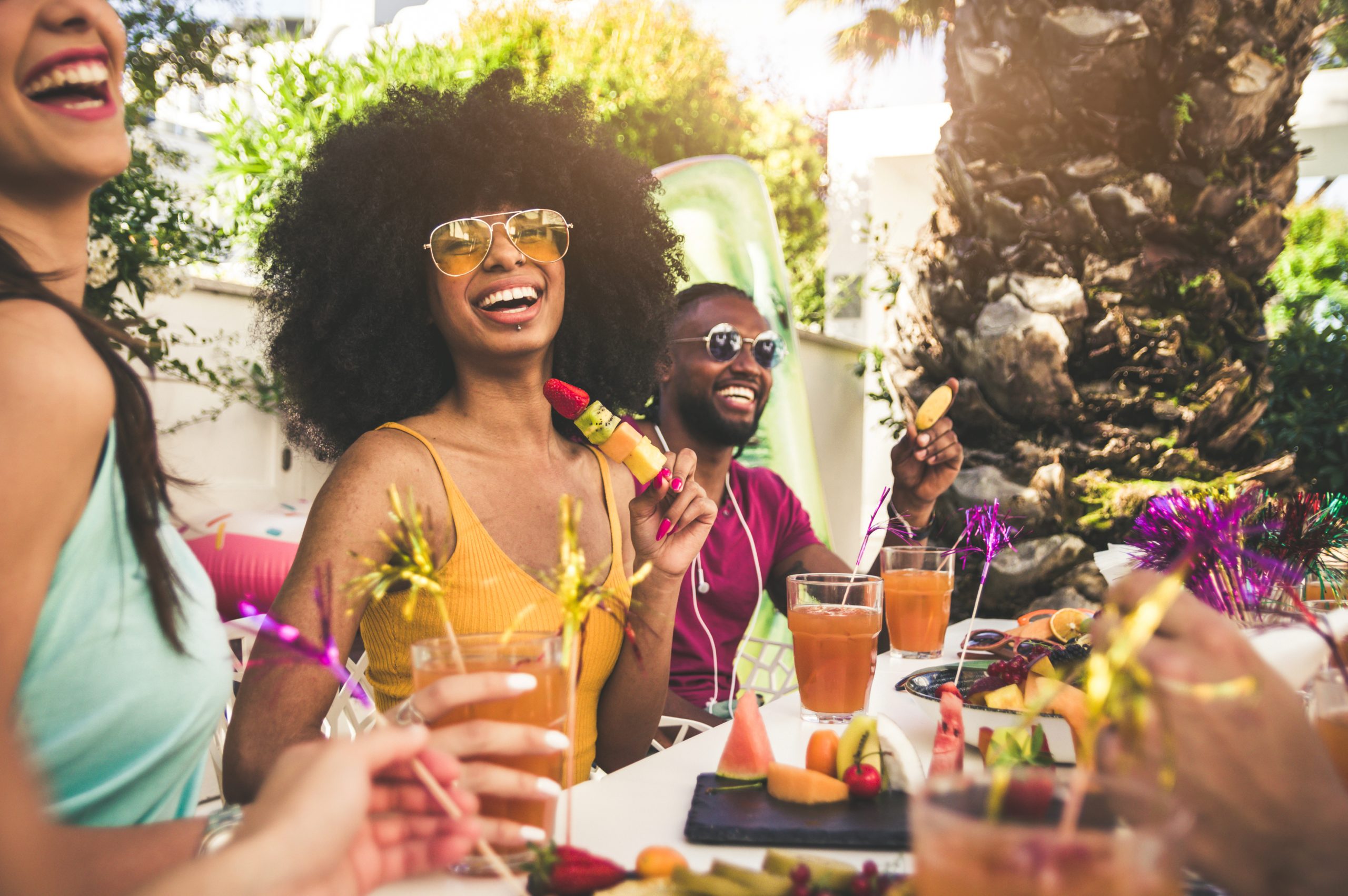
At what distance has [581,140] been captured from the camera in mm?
2797

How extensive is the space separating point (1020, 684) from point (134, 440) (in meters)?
1.36

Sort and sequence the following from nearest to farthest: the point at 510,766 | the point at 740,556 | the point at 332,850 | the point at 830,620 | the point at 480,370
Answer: the point at 332,850
the point at 510,766
the point at 830,620
the point at 480,370
the point at 740,556

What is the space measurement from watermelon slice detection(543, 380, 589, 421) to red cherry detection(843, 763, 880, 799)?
94cm

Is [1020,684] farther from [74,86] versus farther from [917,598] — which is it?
[74,86]

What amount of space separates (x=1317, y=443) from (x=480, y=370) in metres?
6.41

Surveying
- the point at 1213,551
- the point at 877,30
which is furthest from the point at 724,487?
the point at 877,30

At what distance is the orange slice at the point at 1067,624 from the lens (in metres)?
2.15

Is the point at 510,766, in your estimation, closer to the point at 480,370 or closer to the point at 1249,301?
the point at 480,370

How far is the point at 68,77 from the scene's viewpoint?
1.20 m

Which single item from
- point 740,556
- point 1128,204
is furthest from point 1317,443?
point 740,556

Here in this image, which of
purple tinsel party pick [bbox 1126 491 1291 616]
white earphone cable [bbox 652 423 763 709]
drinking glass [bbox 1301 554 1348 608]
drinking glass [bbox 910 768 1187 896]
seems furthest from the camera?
white earphone cable [bbox 652 423 763 709]

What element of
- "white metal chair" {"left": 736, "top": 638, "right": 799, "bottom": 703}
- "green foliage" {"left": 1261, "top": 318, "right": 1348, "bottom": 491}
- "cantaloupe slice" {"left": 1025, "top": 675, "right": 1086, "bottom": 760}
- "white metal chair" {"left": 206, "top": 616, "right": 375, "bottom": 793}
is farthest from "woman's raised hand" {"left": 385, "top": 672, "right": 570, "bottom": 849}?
"green foliage" {"left": 1261, "top": 318, "right": 1348, "bottom": 491}

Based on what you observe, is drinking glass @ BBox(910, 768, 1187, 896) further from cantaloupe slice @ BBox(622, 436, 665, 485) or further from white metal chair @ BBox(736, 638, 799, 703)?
white metal chair @ BBox(736, 638, 799, 703)

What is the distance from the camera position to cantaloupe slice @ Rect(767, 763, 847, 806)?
1.27m
